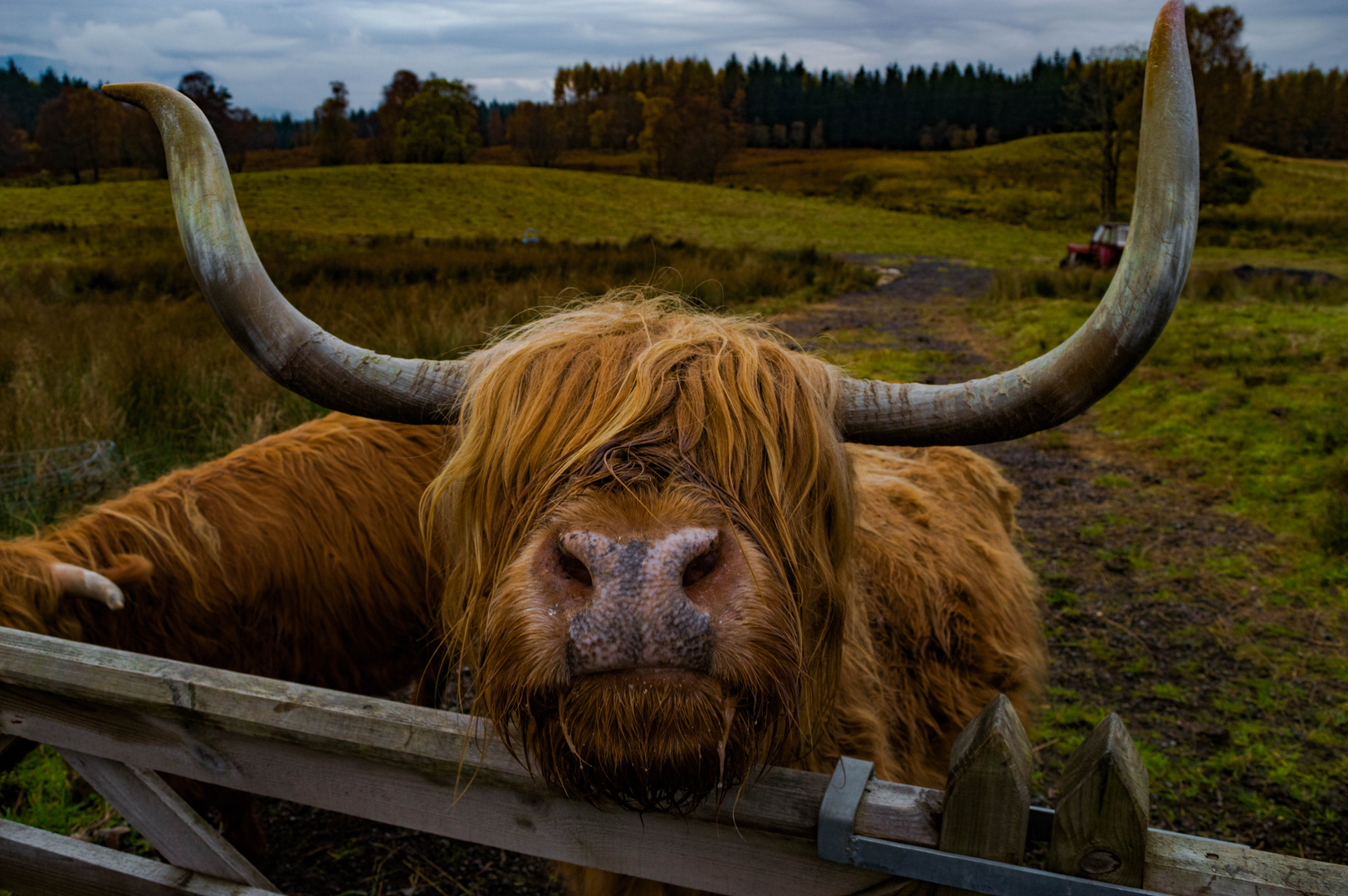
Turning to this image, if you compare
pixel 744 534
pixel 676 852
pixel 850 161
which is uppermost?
pixel 850 161

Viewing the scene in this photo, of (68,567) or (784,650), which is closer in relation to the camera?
(784,650)

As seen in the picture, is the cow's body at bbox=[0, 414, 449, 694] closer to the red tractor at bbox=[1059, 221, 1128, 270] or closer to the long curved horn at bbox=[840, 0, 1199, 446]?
the long curved horn at bbox=[840, 0, 1199, 446]

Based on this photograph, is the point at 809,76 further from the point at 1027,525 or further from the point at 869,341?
the point at 1027,525

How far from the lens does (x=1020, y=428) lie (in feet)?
4.71

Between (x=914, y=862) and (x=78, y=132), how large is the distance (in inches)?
869

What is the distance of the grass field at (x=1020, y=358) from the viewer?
144 inches

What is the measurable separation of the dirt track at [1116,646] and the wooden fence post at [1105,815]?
52.7 inches

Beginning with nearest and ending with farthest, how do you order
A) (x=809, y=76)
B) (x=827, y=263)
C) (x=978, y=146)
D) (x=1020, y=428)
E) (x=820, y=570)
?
(x=1020, y=428) < (x=820, y=570) < (x=827, y=263) < (x=978, y=146) < (x=809, y=76)

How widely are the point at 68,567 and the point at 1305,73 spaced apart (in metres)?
109

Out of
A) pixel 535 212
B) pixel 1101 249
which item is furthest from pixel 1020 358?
pixel 535 212

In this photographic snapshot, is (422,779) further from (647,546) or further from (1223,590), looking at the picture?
(1223,590)

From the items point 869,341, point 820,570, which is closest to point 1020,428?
point 820,570

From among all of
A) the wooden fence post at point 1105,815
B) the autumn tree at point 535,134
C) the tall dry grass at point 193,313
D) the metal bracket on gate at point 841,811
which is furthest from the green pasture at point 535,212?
the wooden fence post at point 1105,815

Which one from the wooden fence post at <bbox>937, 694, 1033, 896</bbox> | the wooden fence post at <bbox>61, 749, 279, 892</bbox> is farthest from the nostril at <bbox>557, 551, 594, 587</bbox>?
the wooden fence post at <bbox>61, 749, 279, 892</bbox>
